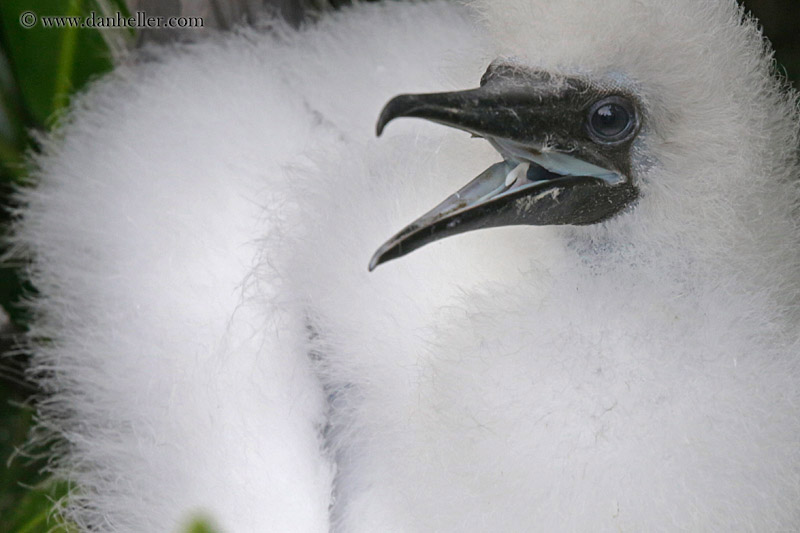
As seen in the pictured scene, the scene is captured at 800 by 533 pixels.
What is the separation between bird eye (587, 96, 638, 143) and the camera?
1.13 m

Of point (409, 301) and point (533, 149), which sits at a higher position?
point (533, 149)

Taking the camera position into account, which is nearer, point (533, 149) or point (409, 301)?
point (533, 149)

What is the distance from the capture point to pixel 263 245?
1431mm

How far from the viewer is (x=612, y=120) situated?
114cm

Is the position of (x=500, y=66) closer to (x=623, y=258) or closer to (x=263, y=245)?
(x=623, y=258)

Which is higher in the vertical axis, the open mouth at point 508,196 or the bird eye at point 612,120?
the bird eye at point 612,120

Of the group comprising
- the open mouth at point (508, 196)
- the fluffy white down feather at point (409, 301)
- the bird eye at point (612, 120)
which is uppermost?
the bird eye at point (612, 120)

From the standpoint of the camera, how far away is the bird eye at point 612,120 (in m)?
1.13

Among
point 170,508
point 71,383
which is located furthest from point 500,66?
point 71,383

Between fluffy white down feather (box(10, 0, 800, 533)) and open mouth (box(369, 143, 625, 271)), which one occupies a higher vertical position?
open mouth (box(369, 143, 625, 271))

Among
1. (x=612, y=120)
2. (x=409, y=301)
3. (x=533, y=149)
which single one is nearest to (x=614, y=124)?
(x=612, y=120)

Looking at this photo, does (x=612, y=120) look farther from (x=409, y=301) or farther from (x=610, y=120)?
(x=409, y=301)

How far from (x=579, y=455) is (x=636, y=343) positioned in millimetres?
155

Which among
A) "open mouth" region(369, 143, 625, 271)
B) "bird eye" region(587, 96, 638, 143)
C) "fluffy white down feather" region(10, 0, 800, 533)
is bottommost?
"fluffy white down feather" region(10, 0, 800, 533)
